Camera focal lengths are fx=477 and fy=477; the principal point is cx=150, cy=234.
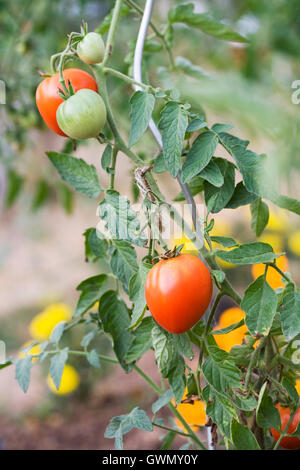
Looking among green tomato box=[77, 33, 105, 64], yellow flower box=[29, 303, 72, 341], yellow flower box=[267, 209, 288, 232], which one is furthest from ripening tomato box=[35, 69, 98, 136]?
yellow flower box=[267, 209, 288, 232]

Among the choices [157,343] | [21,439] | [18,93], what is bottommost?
[21,439]

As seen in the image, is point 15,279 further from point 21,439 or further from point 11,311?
point 21,439

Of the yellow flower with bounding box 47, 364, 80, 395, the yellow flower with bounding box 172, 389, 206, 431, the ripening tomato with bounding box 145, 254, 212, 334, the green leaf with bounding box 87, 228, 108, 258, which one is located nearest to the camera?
the ripening tomato with bounding box 145, 254, 212, 334

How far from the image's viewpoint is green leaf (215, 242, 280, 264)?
1.30 feet

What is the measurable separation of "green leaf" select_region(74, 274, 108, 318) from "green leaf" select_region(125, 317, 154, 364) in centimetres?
7

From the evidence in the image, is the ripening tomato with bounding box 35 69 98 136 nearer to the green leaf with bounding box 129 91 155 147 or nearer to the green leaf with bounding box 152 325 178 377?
the green leaf with bounding box 129 91 155 147

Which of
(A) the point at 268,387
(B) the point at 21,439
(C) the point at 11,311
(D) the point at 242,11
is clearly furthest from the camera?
(C) the point at 11,311

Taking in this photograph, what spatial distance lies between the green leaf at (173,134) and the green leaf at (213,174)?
0.03 metres

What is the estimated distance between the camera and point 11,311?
7.55 ft

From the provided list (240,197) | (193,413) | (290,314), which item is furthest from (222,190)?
(193,413)

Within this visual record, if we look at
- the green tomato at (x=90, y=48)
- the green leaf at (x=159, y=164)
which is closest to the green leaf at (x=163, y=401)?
the green leaf at (x=159, y=164)

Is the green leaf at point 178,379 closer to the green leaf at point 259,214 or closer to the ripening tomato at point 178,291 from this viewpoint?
the ripening tomato at point 178,291
